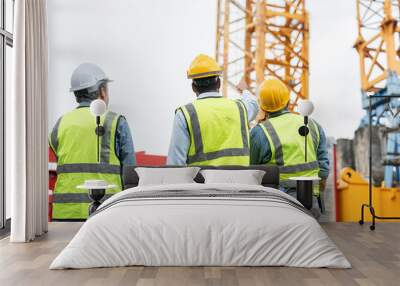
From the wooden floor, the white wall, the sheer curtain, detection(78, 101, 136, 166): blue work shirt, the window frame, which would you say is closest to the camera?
the wooden floor

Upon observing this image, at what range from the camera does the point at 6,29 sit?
5.25 m

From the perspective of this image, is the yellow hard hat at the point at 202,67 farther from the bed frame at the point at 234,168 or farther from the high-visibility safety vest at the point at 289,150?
the bed frame at the point at 234,168

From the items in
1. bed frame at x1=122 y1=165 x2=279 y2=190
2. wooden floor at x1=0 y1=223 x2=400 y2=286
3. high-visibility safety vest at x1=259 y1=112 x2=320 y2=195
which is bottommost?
wooden floor at x1=0 y1=223 x2=400 y2=286

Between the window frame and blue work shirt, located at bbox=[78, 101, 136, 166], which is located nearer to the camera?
the window frame

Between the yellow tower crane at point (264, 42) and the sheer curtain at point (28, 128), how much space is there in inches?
82.4

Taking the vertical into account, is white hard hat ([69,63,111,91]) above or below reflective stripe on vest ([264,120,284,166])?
above

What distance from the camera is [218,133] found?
17.3ft

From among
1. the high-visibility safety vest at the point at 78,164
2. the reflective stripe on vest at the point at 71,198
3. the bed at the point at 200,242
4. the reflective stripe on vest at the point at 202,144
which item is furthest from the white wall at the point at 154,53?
the bed at the point at 200,242

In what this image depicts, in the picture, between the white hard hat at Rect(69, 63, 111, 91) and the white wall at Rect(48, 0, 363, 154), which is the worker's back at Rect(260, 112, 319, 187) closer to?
the white wall at Rect(48, 0, 363, 154)

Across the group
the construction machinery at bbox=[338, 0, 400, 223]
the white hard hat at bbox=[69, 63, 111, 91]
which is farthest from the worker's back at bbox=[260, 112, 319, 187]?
the white hard hat at bbox=[69, 63, 111, 91]

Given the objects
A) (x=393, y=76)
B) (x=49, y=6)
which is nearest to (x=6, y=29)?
(x=49, y=6)

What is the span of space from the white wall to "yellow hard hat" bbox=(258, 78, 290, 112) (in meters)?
0.42

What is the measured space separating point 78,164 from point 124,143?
558 mm

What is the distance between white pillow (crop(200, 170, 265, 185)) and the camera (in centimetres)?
496
